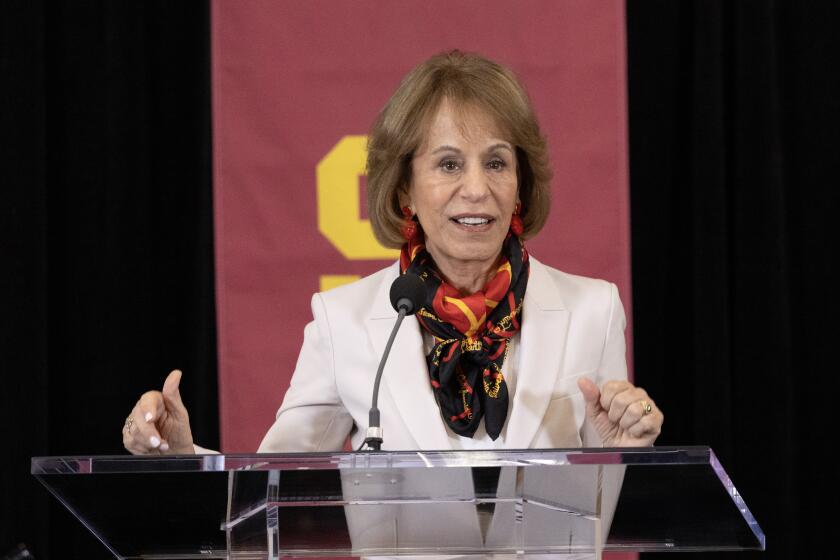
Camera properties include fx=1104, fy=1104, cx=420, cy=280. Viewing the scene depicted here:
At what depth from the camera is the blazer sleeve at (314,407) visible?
2305 mm

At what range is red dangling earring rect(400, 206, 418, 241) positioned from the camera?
2.41 meters

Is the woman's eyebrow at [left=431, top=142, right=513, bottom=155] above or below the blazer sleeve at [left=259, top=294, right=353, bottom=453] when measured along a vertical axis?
above

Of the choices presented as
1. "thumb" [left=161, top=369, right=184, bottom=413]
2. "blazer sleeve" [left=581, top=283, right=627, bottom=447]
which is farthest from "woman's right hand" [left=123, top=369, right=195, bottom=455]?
"blazer sleeve" [left=581, top=283, right=627, bottom=447]

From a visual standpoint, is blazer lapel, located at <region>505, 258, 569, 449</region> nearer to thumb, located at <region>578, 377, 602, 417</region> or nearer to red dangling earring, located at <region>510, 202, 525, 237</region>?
red dangling earring, located at <region>510, 202, 525, 237</region>

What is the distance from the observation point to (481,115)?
7.40 feet

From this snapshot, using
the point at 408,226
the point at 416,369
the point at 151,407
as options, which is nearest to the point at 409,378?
the point at 416,369

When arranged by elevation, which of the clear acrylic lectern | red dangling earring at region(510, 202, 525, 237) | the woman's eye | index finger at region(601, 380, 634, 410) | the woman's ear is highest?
the woman's eye

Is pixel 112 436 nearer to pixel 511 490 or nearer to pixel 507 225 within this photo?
pixel 507 225

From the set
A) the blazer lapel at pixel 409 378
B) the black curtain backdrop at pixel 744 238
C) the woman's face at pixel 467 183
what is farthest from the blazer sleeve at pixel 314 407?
the black curtain backdrop at pixel 744 238

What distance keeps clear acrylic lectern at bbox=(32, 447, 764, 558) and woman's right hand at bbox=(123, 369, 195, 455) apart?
174mm

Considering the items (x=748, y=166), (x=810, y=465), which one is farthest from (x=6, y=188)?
(x=810, y=465)

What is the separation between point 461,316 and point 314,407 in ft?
1.26

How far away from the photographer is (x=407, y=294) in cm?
174

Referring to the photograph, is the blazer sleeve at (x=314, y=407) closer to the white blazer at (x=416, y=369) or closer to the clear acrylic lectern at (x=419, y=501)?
the white blazer at (x=416, y=369)
